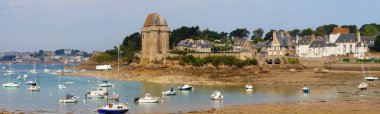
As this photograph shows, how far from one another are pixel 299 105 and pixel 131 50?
86.2 meters

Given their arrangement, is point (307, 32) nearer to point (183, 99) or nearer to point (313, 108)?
point (183, 99)

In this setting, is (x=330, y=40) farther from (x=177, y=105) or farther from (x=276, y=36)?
(x=177, y=105)

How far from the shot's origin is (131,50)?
126 meters

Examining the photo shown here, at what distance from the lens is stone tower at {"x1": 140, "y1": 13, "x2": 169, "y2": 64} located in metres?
95.3

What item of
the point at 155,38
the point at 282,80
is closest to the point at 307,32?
the point at 155,38

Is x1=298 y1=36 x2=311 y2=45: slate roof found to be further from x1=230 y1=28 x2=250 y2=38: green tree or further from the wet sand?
the wet sand

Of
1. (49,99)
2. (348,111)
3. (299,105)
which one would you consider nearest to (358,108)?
(348,111)

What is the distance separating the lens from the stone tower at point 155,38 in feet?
313

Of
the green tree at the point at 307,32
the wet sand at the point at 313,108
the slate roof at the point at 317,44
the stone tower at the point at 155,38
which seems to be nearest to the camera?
the wet sand at the point at 313,108

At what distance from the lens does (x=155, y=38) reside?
313ft

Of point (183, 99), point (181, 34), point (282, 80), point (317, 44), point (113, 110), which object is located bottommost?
point (183, 99)

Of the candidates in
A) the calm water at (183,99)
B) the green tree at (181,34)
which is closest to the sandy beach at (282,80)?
the calm water at (183,99)

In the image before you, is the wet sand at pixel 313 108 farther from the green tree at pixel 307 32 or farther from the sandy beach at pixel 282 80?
the green tree at pixel 307 32

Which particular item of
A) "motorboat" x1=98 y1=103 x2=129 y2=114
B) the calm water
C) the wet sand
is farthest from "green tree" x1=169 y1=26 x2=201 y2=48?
"motorboat" x1=98 y1=103 x2=129 y2=114
